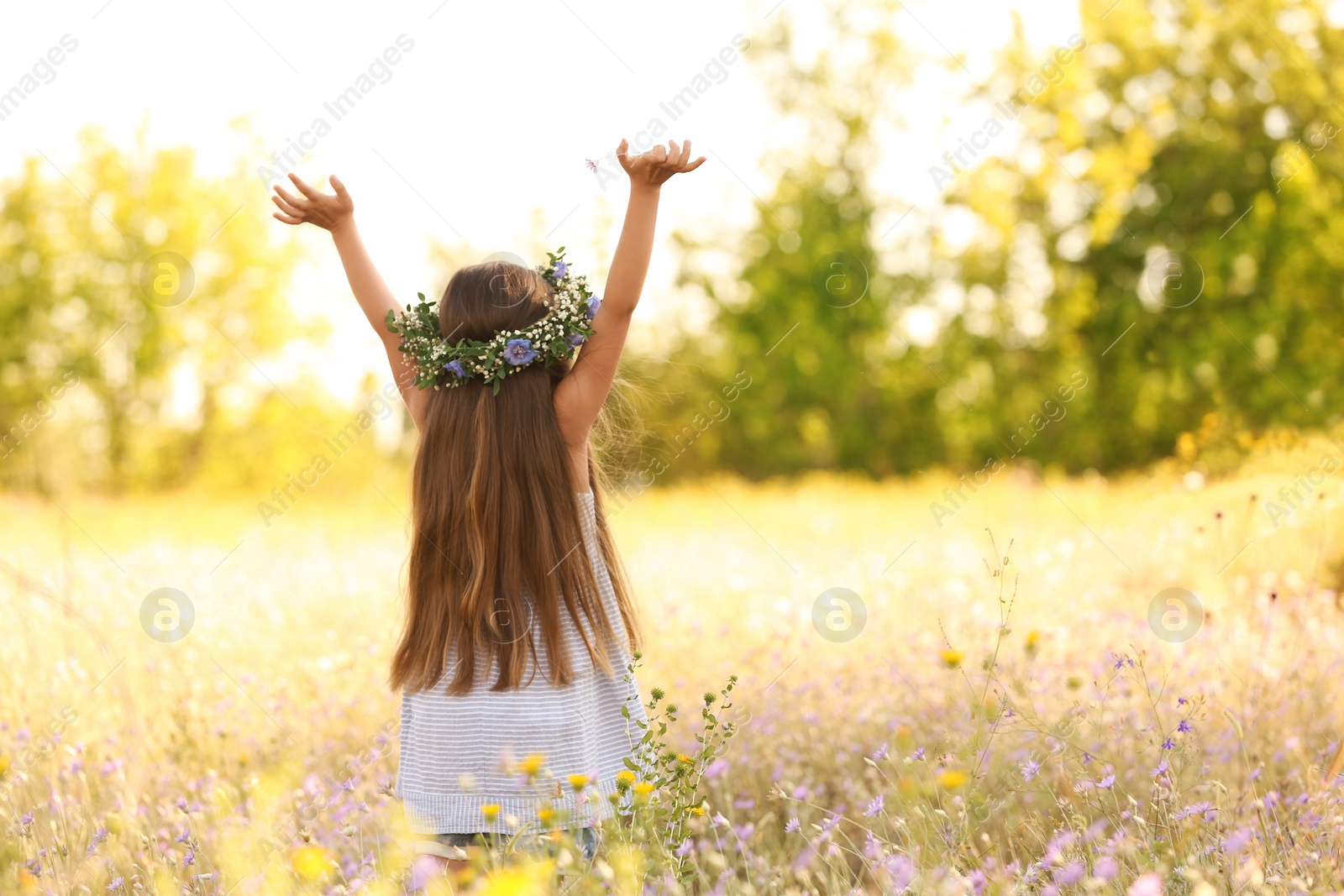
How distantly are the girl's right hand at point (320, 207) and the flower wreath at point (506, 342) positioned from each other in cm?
53

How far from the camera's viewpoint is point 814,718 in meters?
4.00

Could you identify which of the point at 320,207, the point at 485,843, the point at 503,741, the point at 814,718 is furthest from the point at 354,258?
the point at 814,718

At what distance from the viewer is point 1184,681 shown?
4125 millimetres

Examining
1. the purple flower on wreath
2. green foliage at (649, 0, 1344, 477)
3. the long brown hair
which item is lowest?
the long brown hair

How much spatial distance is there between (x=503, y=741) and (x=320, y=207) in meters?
1.78

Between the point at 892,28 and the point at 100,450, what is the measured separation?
17123mm

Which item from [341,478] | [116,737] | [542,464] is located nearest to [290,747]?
[116,737]

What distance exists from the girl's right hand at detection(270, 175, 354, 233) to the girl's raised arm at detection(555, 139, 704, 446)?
3.45 ft

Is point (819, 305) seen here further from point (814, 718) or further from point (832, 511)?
point (814, 718)

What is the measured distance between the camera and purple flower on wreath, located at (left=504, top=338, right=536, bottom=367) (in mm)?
2836

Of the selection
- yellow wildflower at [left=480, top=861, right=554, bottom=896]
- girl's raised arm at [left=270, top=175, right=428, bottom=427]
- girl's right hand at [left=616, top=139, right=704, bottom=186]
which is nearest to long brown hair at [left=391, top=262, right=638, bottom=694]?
girl's raised arm at [left=270, top=175, right=428, bottom=427]

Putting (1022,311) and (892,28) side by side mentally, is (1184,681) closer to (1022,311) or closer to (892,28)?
(1022,311)

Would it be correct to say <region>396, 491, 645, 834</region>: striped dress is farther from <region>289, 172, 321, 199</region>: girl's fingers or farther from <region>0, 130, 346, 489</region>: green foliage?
<region>0, 130, 346, 489</region>: green foliage

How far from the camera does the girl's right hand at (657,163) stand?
104 inches
